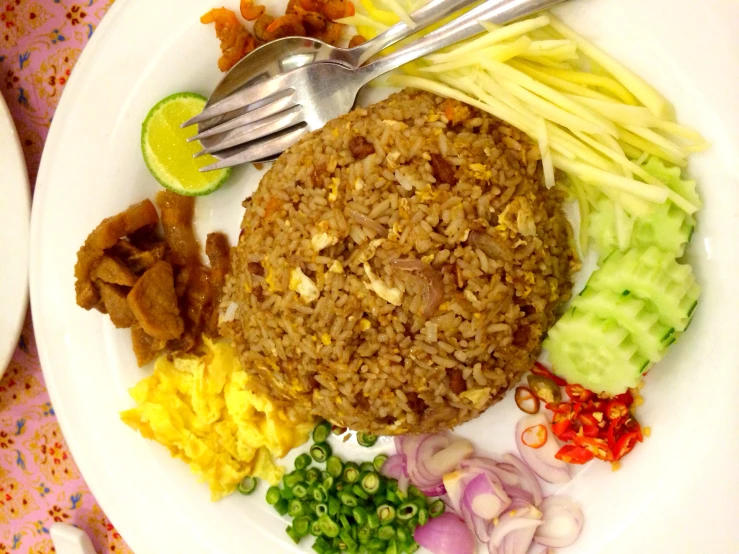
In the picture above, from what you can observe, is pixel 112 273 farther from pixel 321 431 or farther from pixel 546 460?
pixel 546 460

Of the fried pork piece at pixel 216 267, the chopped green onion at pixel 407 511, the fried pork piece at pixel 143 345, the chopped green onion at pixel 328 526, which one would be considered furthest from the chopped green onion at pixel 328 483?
the fried pork piece at pixel 143 345

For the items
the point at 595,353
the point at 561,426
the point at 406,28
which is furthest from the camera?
the point at 561,426

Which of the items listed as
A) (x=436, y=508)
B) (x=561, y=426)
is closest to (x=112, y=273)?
(x=436, y=508)

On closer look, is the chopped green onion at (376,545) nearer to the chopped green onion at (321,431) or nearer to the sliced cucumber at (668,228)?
the chopped green onion at (321,431)

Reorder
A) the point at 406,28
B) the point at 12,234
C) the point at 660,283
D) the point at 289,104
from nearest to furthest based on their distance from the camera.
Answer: the point at 660,283 → the point at 406,28 → the point at 289,104 → the point at 12,234

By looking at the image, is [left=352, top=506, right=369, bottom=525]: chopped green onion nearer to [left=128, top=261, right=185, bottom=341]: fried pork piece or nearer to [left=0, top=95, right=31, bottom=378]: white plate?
[left=128, top=261, right=185, bottom=341]: fried pork piece

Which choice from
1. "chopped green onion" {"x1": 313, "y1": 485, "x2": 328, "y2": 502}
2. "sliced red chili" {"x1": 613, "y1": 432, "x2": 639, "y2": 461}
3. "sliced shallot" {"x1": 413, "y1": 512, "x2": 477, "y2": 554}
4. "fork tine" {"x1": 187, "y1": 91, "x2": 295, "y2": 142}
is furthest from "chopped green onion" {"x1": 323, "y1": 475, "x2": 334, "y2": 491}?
"fork tine" {"x1": 187, "y1": 91, "x2": 295, "y2": 142}
